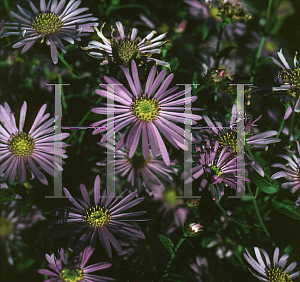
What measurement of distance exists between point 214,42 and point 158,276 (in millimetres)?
1188

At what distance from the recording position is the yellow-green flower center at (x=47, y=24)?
0.96m

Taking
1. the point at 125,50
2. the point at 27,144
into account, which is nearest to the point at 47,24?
the point at 125,50

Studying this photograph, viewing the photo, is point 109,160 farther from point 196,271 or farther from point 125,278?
point 196,271

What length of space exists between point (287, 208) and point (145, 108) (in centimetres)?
53

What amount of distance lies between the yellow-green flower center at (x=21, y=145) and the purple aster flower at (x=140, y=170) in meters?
0.23

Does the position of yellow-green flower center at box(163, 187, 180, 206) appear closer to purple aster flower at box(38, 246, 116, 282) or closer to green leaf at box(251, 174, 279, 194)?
green leaf at box(251, 174, 279, 194)

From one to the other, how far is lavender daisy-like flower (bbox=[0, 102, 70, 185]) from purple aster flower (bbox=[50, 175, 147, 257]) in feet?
0.40

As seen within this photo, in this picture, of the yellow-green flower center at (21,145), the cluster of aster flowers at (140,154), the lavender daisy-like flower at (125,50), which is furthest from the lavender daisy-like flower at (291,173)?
the yellow-green flower center at (21,145)

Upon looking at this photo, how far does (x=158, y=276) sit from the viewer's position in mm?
907

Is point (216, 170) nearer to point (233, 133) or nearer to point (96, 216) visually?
point (233, 133)

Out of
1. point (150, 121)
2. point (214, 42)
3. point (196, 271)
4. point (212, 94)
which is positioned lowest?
point (196, 271)

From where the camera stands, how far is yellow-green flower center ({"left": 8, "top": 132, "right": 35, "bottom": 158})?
96 centimetres

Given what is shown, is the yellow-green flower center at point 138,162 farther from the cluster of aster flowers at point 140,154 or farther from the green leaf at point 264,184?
the green leaf at point 264,184

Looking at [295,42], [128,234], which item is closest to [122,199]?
[128,234]
